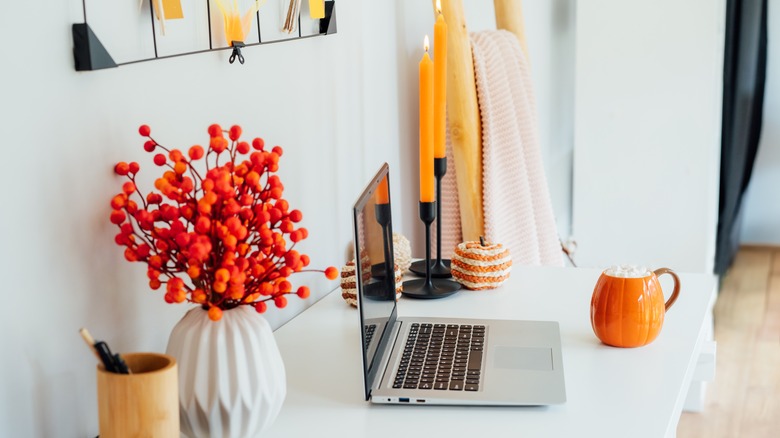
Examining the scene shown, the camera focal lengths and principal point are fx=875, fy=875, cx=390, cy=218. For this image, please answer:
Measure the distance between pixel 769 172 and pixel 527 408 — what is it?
3.20 metres

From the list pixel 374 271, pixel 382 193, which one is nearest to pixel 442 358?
pixel 374 271

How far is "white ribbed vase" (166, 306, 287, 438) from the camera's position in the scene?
81cm

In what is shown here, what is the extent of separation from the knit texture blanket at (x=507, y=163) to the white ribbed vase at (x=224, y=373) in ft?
3.07

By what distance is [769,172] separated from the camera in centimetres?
378

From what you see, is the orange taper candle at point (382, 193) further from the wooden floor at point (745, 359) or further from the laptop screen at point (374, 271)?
the wooden floor at point (745, 359)

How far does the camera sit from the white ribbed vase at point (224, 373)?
2.66ft

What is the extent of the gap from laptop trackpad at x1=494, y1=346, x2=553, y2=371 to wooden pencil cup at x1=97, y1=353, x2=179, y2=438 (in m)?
0.47

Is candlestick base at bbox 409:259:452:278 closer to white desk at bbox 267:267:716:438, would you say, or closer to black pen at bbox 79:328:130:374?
white desk at bbox 267:267:716:438

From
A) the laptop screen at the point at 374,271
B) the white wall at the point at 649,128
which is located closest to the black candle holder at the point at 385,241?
the laptop screen at the point at 374,271

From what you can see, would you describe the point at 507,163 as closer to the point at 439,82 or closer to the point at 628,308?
the point at 439,82

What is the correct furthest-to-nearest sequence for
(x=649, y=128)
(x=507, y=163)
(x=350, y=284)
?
(x=649, y=128) < (x=507, y=163) < (x=350, y=284)

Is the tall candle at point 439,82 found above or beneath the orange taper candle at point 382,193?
above

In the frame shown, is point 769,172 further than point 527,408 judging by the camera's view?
Yes

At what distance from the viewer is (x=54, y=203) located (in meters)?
0.82
